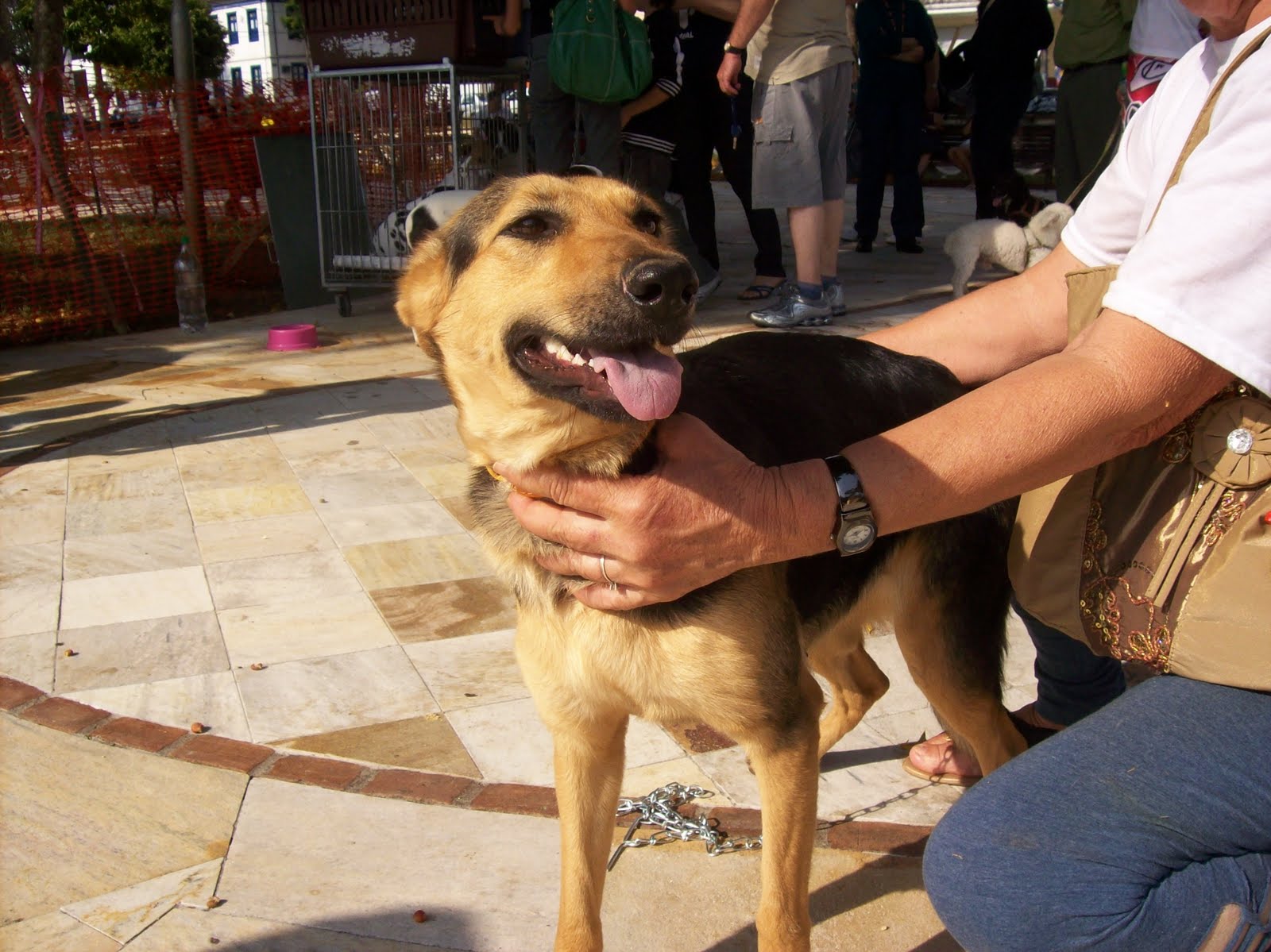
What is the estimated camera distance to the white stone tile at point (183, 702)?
3488 mm

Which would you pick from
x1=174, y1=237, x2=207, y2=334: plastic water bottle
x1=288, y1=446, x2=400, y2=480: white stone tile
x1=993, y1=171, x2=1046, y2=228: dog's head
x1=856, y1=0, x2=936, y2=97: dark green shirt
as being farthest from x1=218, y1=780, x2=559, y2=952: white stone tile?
x1=856, y1=0, x2=936, y2=97: dark green shirt

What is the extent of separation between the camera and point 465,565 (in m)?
4.66

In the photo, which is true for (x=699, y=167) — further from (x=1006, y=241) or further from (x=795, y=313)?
(x=1006, y=241)

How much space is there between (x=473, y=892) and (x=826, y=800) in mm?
1026

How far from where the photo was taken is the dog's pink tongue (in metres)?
2.08

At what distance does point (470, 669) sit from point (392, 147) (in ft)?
21.9

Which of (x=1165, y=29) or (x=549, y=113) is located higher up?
(x=1165, y=29)

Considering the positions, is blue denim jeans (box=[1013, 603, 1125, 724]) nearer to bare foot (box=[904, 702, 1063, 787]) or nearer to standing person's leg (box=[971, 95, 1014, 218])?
bare foot (box=[904, 702, 1063, 787])

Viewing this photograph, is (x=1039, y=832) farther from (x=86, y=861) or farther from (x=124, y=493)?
(x=124, y=493)

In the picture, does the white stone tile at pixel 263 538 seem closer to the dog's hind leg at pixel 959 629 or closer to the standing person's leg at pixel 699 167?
the dog's hind leg at pixel 959 629

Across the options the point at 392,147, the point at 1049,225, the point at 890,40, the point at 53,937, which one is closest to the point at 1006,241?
the point at 1049,225

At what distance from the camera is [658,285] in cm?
210

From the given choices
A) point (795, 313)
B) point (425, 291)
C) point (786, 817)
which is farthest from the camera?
point (795, 313)

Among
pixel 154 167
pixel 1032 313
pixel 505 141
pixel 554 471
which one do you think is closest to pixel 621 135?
pixel 505 141
